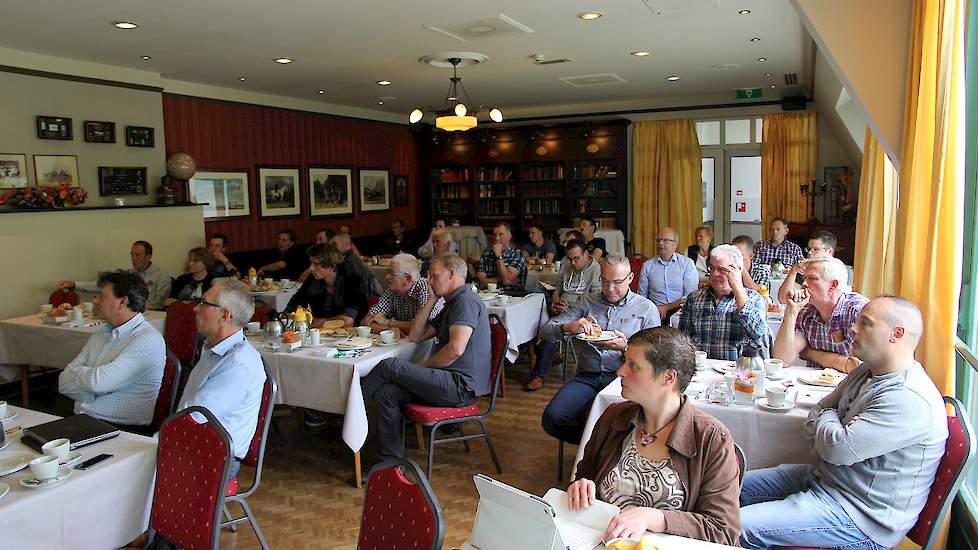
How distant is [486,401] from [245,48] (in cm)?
438

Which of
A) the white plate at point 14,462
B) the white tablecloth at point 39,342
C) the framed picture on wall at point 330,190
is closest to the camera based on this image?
the white plate at point 14,462

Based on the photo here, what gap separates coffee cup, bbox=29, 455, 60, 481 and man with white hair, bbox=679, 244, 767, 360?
336 cm

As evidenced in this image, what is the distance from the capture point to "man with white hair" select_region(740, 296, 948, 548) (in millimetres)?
2488

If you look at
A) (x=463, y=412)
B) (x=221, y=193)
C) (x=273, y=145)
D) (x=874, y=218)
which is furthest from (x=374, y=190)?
(x=463, y=412)

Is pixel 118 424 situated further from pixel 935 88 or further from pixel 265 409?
pixel 935 88

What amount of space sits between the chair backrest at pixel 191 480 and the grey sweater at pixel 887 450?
222 cm

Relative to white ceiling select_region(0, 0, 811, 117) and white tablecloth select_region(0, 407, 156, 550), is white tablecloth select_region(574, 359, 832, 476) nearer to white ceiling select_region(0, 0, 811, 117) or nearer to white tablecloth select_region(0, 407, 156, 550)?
white tablecloth select_region(0, 407, 156, 550)

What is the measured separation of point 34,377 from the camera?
682 cm

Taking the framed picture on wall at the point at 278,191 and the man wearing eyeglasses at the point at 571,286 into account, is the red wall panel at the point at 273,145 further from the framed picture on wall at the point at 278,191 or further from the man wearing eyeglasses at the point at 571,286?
the man wearing eyeglasses at the point at 571,286

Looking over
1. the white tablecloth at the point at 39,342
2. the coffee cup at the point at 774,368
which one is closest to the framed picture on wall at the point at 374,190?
the white tablecloth at the point at 39,342

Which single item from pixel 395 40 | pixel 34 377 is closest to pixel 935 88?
pixel 395 40

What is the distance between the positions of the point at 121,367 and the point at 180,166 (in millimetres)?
5725

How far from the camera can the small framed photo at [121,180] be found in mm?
8023

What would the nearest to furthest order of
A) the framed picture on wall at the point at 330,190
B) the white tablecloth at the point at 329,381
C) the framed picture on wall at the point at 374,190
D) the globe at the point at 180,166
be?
the white tablecloth at the point at 329,381 < the globe at the point at 180,166 < the framed picture on wall at the point at 330,190 < the framed picture on wall at the point at 374,190
